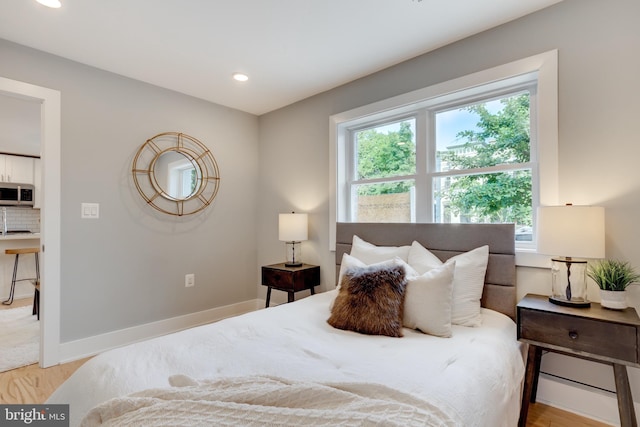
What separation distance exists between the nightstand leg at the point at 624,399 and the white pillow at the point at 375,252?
3.95 ft

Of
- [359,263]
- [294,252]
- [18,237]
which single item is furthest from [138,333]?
[18,237]

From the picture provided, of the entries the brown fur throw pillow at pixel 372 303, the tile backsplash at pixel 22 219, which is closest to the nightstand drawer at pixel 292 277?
the brown fur throw pillow at pixel 372 303

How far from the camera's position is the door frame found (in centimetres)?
242

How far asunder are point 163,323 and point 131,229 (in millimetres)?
992

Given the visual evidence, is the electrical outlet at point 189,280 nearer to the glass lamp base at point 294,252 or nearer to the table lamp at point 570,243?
the glass lamp base at point 294,252

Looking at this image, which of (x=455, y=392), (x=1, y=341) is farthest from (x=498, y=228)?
(x=1, y=341)

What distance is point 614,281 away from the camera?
1608 mm

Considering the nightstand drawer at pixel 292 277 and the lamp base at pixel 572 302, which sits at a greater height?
the lamp base at pixel 572 302

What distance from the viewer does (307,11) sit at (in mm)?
1983

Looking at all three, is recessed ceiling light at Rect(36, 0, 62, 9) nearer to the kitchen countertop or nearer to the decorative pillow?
the decorative pillow

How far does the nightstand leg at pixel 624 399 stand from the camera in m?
1.44

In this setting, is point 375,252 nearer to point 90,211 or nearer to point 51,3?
point 90,211

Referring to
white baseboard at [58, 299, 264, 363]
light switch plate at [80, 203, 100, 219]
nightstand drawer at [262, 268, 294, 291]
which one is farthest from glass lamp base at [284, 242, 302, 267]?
light switch plate at [80, 203, 100, 219]

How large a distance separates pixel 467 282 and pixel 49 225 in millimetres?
3102
